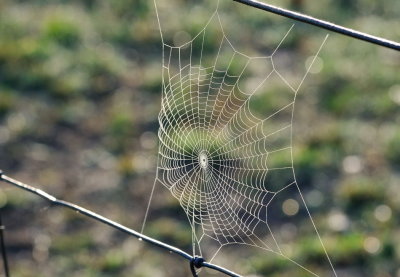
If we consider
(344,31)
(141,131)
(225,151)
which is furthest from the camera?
(141,131)

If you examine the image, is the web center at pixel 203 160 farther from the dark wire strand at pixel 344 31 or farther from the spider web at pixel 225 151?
Answer: the dark wire strand at pixel 344 31

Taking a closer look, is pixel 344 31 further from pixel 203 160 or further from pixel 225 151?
Result: pixel 225 151

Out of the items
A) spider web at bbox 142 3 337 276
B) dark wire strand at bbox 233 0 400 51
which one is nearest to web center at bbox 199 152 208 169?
spider web at bbox 142 3 337 276

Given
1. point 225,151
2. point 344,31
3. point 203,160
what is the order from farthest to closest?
point 225,151
point 203,160
point 344,31

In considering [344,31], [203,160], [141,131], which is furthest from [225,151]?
[344,31]

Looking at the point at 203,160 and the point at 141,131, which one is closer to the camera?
the point at 203,160

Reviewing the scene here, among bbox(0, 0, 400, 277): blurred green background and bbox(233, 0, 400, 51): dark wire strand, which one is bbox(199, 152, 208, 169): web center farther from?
bbox(233, 0, 400, 51): dark wire strand
